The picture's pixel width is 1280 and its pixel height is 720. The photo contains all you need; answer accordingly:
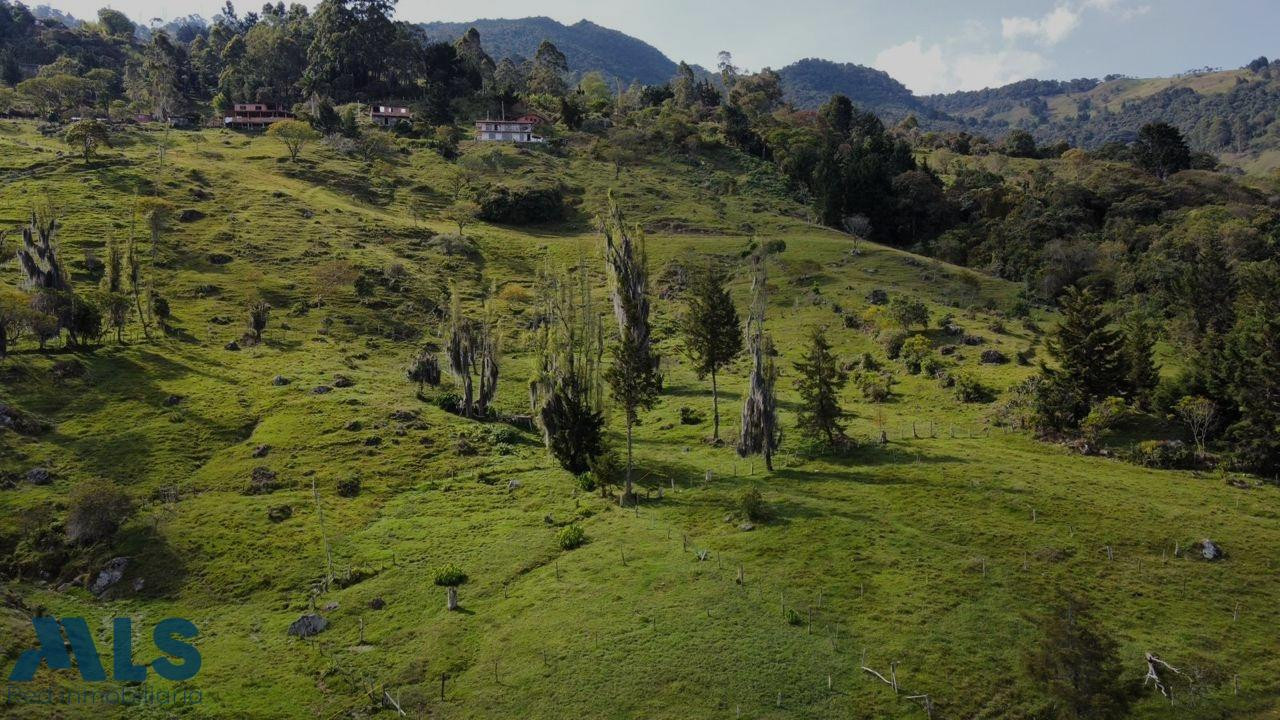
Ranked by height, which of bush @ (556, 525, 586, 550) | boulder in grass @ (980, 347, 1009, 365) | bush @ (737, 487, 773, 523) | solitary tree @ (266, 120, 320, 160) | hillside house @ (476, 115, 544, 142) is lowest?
bush @ (556, 525, 586, 550)

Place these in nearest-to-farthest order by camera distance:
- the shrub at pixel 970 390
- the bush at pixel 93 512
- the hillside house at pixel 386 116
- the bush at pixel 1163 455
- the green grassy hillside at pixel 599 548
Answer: the green grassy hillside at pixel 599 548, the bush at pixel 93 512, the bush at pixel 1163 455, the shrub at pixel 970 390, the hillside house at pixel 386 116

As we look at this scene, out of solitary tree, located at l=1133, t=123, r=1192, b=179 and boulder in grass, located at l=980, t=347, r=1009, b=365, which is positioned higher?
solitary tree, located at l=1133, t=123, r=1192, b=179

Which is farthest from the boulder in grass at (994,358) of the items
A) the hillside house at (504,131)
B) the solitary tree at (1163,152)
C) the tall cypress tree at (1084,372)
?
the hillside house at (504,131)

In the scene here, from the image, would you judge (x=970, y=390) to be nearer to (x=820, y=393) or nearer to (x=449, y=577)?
(x=820, y=393)

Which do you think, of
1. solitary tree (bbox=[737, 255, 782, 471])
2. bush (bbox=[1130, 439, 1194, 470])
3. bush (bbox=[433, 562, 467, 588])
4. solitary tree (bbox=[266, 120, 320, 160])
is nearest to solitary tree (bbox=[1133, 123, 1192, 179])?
bush (bbox=[1130, 439, 1194, 470])

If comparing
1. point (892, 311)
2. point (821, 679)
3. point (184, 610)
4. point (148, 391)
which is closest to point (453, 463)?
point (184, 610)

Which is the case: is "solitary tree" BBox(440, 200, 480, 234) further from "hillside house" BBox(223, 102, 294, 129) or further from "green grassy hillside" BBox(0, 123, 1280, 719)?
"hillside house" BBox(223, 102, 294, 129)

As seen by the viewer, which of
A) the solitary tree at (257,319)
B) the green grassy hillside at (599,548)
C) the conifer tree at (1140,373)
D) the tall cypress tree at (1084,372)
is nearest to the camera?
the green grassy hillside at (599,548)

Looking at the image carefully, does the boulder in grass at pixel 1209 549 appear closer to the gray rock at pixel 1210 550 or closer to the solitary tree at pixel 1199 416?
the gray rock at pixel 1210 550
